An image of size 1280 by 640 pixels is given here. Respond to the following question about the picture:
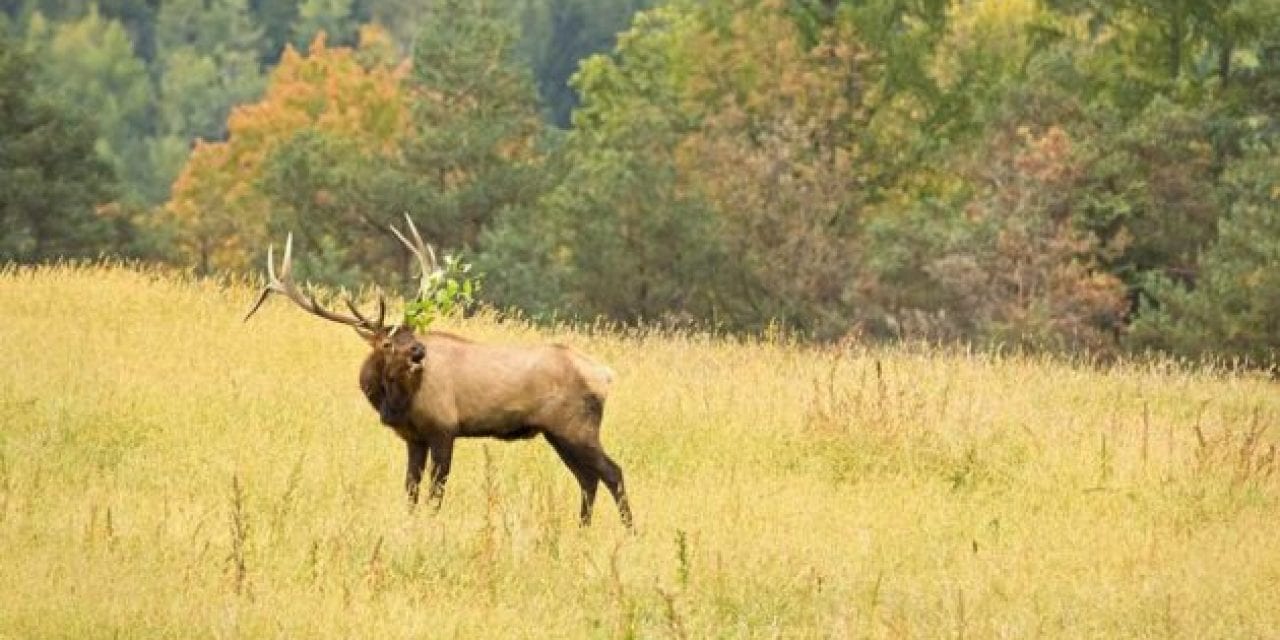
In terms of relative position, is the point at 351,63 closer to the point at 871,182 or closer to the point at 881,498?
the point at 871,182

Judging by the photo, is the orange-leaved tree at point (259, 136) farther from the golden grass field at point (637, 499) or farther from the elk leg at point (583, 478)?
the elk leg at point (583, 478)

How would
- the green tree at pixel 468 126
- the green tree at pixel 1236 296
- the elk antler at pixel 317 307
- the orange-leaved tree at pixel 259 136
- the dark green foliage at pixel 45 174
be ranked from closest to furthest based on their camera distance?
the elk antler at pixel 317 307 < the green tree at pixel 1236 296 < the green tree at pixel 468 126 < the dark green foliage at pixel 45 174 < the orange-leaved tree at pixel 259 136

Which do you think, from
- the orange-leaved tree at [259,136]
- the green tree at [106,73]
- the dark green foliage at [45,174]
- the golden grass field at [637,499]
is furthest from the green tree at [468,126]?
the green tree at [106,73]

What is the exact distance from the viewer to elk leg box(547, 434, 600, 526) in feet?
39.8

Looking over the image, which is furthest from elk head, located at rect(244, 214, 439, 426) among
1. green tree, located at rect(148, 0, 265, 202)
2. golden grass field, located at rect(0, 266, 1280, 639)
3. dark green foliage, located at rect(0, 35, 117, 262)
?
green tree, located at rect(148, 0, 265, 202)

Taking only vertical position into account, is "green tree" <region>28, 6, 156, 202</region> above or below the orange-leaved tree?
below

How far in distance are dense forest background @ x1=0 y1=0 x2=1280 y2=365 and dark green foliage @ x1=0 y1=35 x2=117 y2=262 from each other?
0.07 m

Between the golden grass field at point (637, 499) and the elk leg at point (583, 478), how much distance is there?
17 centimetres

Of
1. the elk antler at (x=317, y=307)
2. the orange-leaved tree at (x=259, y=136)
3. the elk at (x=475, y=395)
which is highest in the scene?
the elk antler at (x=317, y=307)

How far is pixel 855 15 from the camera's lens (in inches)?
1692

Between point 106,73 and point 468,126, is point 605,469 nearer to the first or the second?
point 468,126

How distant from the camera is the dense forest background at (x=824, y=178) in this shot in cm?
3391

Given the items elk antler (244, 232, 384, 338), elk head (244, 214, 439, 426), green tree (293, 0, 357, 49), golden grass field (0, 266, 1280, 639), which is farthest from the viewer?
green tree (293, 0, 357, 49)

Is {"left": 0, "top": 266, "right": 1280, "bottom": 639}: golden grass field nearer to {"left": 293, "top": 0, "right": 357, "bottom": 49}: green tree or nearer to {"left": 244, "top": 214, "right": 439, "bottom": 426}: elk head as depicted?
{"left": 244, "top": 214, "right": 439, "bottom": 426}: elk head
